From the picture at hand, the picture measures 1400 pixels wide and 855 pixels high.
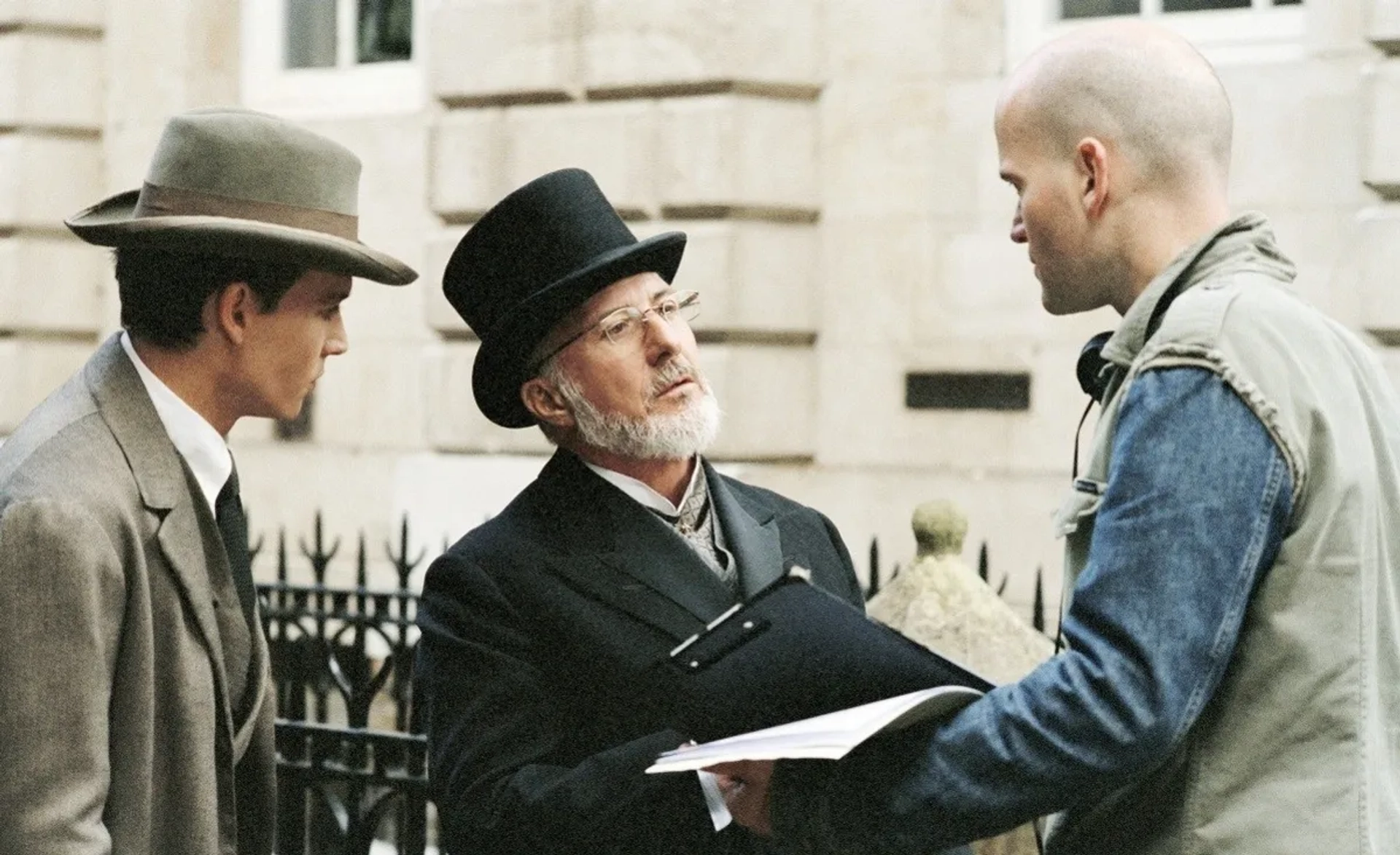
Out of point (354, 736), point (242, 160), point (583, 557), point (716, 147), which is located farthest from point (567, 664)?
point (716, 147)

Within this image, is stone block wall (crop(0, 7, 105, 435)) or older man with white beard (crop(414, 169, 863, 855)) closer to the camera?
older man with white beard (crop(414, 169, 863, 855))

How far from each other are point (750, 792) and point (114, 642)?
3.11ft

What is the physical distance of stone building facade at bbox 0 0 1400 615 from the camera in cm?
892

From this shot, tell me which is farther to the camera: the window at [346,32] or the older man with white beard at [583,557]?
the window at [346,32]

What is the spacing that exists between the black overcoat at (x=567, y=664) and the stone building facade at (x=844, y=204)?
5.58 meters

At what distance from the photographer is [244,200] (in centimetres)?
361

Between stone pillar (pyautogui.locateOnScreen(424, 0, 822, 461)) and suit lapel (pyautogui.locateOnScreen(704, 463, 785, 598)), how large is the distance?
5.69 metres

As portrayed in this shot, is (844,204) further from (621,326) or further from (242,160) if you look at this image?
(242,160)

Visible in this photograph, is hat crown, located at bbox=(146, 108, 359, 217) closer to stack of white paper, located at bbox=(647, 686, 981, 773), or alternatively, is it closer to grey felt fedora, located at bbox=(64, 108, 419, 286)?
grey felt fedora, located at bbox=(64, 108, 419, 286)

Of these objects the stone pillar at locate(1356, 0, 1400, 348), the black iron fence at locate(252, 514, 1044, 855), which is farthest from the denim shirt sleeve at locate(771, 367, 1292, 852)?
the stone pillar at locate(1356, 0, 1400, 348)

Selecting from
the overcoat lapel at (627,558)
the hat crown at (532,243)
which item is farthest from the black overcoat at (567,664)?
the hat crown at (532,243)

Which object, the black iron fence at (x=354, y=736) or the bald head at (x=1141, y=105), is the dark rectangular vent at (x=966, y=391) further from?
the bald head at (x=1141, y=105)

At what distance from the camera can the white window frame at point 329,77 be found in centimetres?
1157

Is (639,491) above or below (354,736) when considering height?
above
